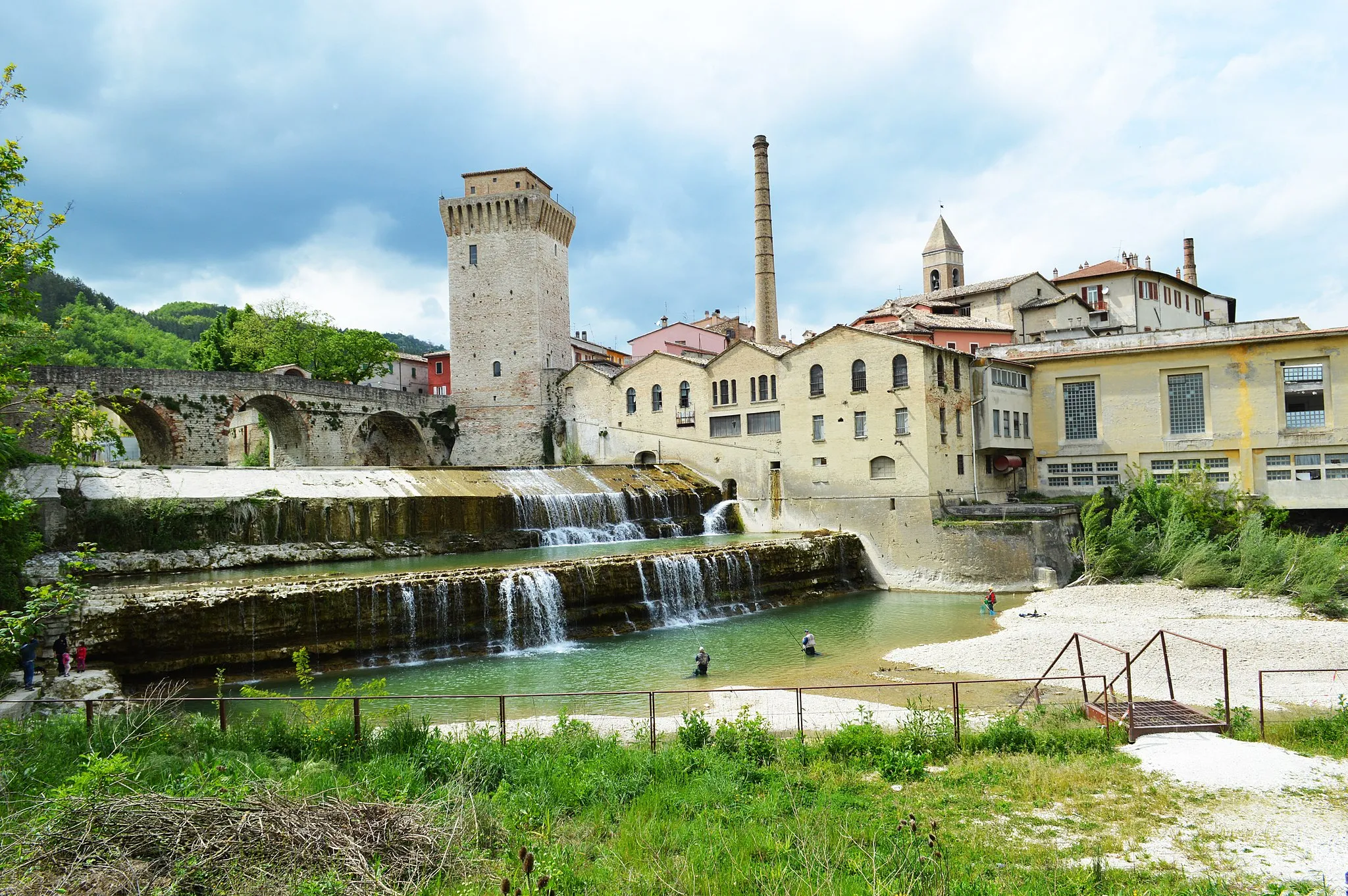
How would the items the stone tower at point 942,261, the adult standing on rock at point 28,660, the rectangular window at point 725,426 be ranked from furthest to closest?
1. the stone tower at point 942,261
2. the rectangular window at point 725,426
3. the adult standing on rock at point 28,660

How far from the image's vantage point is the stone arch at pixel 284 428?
36.4 meters

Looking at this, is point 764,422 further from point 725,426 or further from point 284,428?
point 284,428

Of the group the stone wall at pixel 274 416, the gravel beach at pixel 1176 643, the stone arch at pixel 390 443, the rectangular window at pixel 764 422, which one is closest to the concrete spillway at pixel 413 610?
the gravel beach at pixel 1176 643

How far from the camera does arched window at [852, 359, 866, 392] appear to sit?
101 ft

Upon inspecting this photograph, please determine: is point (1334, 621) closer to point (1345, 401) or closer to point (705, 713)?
point (1345, 401)

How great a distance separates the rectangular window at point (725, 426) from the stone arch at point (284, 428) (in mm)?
19001

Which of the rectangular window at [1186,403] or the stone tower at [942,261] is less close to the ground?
Result: the stone tower at [942,261]

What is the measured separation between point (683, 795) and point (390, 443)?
138ft

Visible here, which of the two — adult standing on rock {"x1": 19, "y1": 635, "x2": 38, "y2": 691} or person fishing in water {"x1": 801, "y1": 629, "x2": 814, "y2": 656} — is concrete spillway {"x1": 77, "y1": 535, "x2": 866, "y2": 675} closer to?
adult standing on rock {"x1": 19, "y1": 635, "x2": 38, "y2": 691}

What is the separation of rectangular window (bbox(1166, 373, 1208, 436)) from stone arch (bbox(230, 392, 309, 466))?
36658mm

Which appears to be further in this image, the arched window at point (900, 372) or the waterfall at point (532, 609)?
the arched window at point (900, 372)

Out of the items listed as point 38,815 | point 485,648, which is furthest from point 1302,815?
point 485,648

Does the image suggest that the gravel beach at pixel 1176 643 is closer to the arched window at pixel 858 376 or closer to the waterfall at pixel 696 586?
the waterfall at pixel 696 586

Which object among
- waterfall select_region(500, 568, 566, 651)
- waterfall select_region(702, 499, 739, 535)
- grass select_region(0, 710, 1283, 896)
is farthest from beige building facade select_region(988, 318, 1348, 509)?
grass select_region(0, 710, 1283, 896)
